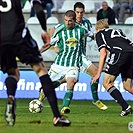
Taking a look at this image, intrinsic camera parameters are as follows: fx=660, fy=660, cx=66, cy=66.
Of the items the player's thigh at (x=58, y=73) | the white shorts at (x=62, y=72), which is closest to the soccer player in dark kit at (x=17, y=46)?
the white shorts at (x=62, y=72)

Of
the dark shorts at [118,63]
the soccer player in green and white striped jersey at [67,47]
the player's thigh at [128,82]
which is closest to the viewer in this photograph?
the dark shorts at [118,63]

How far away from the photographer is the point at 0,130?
8109 millimetres

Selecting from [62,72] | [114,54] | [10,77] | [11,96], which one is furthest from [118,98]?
Result: [11,96]

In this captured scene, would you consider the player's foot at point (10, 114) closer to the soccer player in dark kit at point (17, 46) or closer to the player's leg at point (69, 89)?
the soccer player in dark kit at point (17, 46)

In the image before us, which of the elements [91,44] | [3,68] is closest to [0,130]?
[3,68]

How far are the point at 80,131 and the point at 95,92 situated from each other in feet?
17.5

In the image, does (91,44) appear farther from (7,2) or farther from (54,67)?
(7,2)

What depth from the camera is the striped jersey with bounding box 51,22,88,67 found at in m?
12.4

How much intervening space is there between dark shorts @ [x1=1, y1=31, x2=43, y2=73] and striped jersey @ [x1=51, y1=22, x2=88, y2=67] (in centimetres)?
397

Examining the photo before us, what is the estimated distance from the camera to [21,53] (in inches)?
327

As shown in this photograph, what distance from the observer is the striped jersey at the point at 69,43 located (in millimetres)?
12367

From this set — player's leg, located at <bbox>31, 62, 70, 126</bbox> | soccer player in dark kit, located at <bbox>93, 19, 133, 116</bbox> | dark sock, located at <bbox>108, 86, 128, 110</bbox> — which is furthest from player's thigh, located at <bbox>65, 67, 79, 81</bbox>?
player's leg, located at <bbox>31, 62, 70, 126</bbox>

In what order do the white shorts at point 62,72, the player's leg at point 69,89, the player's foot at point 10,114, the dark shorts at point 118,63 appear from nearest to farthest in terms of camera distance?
the player's foot at point 10,114
the dark shorts at point 118,63
the player's leg at point 69,89
the white shorts at point 62,72

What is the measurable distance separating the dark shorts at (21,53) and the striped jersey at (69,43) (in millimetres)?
3972
